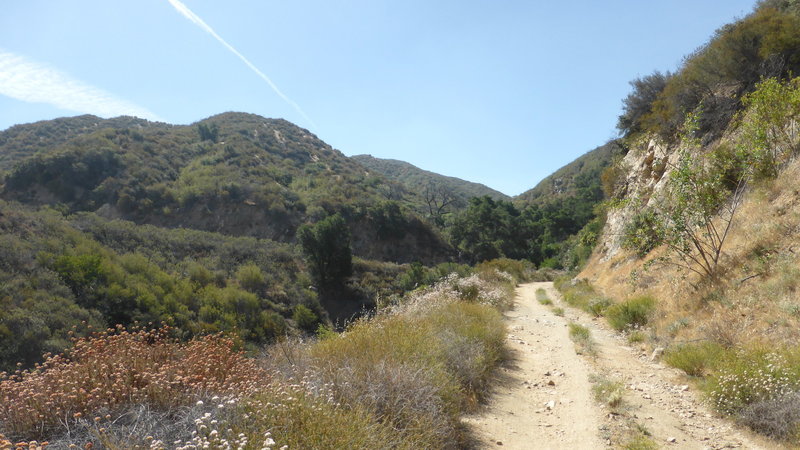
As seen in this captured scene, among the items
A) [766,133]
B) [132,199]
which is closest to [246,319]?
[766,133]

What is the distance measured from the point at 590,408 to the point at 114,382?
515 cm

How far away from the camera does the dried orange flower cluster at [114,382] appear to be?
2.76 meters

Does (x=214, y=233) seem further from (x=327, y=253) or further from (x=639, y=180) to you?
(x=639, y=180)

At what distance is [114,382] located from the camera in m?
3.12

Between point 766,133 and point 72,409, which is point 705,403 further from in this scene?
point 766,133

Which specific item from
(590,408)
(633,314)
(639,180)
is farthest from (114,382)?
(639,180)

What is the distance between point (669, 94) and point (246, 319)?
75.0ft

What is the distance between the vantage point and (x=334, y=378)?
3.94m

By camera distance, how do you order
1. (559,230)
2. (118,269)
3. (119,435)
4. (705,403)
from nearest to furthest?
(119,435), (705,403), (118,269), (559,230)

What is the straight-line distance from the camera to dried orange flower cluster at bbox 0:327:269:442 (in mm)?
2762

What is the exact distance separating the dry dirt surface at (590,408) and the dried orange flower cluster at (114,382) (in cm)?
284

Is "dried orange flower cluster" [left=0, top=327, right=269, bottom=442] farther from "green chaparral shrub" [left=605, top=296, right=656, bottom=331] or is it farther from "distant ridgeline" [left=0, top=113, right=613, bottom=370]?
"green chaparral shrub" [left=605, top=296, right=656, bottom=331]

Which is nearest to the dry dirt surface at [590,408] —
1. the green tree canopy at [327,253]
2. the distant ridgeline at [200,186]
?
the green tree canopy at [327,253]

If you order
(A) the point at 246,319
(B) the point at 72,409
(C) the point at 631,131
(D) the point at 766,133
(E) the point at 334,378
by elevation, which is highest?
(C) the point at 631,131
